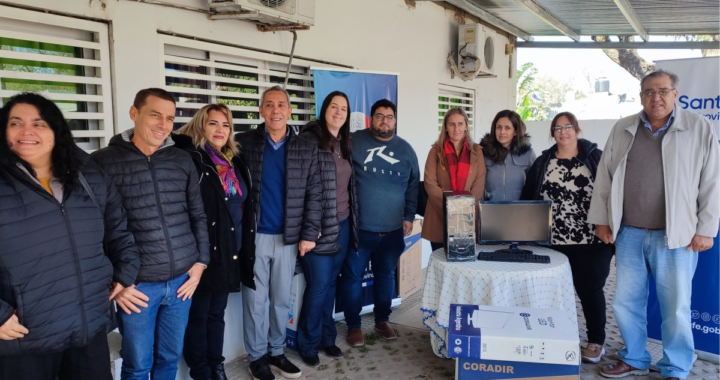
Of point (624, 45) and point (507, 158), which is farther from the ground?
point (624, 45)

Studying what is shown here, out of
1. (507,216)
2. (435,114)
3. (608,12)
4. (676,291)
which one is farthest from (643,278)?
(608,12)

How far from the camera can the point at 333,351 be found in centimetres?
343

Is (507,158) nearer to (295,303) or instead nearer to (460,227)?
(460,227)

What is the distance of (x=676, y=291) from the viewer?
2.88 meters

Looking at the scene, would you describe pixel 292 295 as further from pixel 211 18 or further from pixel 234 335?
pixel 211 18

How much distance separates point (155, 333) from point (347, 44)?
3257 millimetres

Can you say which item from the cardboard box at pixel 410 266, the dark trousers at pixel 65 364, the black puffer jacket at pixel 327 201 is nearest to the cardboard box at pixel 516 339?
the black puffer jacket at pixel 327 201

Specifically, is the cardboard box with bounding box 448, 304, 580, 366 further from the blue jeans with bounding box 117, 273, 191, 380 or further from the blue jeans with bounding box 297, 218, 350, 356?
the blue jeans with bounding box 117, 273, 191, 380

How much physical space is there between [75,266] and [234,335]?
68.9 inches

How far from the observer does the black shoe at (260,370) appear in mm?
3057

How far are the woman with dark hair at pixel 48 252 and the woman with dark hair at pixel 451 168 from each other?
2143mm

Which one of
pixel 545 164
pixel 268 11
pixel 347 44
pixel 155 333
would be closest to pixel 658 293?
pixel 545 164

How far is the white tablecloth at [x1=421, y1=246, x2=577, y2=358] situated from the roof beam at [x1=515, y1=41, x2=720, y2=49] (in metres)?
5.44

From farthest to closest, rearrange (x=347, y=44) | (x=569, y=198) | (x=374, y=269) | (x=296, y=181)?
(x=347, y=44), (x=374, y=269), (x=569, y=198), (x=296, y=181)
